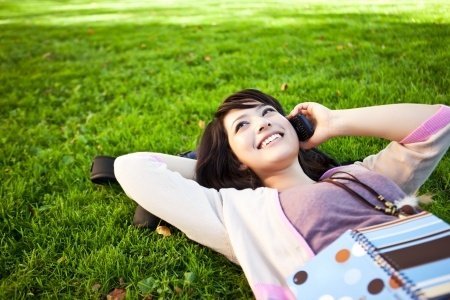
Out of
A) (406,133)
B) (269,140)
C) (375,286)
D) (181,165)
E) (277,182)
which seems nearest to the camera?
(375,286)

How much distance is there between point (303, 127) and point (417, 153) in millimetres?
673

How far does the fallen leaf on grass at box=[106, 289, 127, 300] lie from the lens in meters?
2.33

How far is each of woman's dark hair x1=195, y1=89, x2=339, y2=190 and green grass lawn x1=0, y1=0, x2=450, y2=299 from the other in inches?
18.5

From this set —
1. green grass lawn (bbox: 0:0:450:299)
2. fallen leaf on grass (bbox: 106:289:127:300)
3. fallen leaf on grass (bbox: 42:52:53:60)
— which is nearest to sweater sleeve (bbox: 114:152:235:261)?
green grass lawn (bbox: 0:0:450:299)

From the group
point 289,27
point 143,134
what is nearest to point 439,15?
point 289,27

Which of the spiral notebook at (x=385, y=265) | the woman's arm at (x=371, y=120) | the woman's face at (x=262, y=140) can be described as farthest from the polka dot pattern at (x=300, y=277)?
the woman's arm at (x=371, y=120)

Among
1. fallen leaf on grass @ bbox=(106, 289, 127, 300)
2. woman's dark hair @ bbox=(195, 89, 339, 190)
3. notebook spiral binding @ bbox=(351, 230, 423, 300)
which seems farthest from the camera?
woman's dark hair @ bbox=(195, 89, 339, 190)

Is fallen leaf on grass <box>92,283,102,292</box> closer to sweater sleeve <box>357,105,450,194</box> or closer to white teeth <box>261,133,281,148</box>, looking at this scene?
white teeth <box>261,133,281,148</box>

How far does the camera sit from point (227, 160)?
2881mm

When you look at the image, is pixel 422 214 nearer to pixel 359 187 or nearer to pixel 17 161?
pixel 359 187

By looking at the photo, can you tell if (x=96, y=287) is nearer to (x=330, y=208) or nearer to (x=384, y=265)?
(x=330, y=208)

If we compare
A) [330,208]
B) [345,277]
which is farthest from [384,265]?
[330,208]

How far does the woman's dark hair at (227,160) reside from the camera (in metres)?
2.83

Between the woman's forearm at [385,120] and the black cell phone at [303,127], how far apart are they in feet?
0.46
